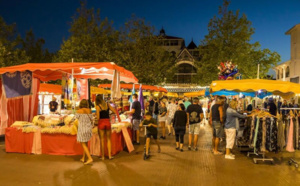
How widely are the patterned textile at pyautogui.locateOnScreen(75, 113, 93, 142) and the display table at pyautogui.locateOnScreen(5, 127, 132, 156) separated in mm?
771

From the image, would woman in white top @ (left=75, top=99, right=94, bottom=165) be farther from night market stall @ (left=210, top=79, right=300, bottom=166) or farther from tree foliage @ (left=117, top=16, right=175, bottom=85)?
tree foliage @ (left=117, top=16, right=175, bottom=85)

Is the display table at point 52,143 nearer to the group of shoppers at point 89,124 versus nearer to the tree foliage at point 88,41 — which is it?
the group of shoppers at point 89,124

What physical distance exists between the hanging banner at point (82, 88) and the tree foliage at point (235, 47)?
666 inches

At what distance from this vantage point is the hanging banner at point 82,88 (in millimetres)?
9461

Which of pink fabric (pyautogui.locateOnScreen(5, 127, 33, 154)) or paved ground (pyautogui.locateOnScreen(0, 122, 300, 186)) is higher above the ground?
pink fabric (pyautogui.locateOnScreen(5, 127, 33, 154))

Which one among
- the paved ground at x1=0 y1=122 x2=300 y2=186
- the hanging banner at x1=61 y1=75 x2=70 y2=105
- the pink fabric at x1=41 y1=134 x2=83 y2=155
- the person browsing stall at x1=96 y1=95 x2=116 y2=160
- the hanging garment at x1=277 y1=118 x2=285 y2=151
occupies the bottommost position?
the paved ground at x1=0 y1=122 x2=300 y2=186

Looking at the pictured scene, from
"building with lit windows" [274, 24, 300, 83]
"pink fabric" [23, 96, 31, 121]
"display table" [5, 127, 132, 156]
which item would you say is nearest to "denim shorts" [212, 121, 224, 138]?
"display table" [5, 127, 132, 156]

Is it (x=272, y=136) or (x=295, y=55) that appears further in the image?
(x=295, y=55)

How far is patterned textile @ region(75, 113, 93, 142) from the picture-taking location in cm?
639

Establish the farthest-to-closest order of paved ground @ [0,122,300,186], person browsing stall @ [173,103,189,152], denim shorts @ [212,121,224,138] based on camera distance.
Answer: person browsing stall @ [173,103,189,152] < denim shorts @ [212,121,224,138] < paved ground @ [0,122,300,186]

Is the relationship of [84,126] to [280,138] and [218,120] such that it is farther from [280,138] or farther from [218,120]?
[280,138]

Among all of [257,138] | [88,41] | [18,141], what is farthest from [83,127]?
[88,41]

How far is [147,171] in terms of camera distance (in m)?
5.95

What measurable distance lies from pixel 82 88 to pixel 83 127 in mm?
3553
